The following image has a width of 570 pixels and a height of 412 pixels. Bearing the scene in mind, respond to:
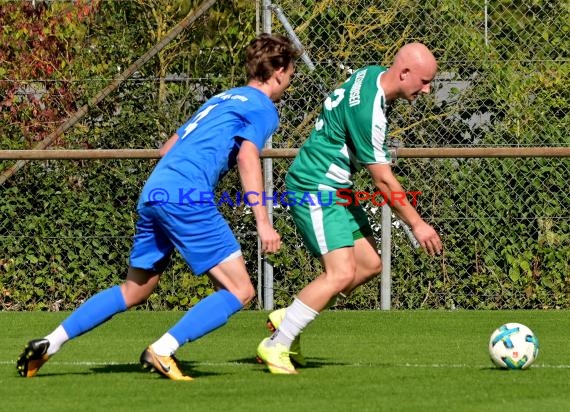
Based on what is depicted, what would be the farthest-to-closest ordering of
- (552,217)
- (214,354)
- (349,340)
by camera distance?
(552,217) < (349,340) < (214,354)

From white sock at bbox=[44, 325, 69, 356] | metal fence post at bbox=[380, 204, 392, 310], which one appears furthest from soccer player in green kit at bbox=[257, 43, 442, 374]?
metal fence post at bbox=[380, 204, 392, 310]

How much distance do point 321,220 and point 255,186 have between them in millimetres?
656

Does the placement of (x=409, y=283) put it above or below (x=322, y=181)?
below

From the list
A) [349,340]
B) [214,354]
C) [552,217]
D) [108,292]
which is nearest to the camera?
[108,292]

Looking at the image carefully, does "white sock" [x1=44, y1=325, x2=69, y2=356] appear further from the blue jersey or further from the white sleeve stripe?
the white sleeve stripe

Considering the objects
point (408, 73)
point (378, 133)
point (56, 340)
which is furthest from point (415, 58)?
point (56, 340)

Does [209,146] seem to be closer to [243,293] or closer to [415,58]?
[243,293]

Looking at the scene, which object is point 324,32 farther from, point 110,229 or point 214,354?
point 214,354

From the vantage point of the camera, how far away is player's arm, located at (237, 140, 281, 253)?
623 centimetres

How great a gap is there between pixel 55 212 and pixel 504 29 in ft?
13.8

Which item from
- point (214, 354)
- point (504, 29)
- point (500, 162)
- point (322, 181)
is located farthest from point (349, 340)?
point (504, 29)

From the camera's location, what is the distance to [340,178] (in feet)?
22.8

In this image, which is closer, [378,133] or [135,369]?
[378,133]

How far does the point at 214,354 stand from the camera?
784 centimetres
